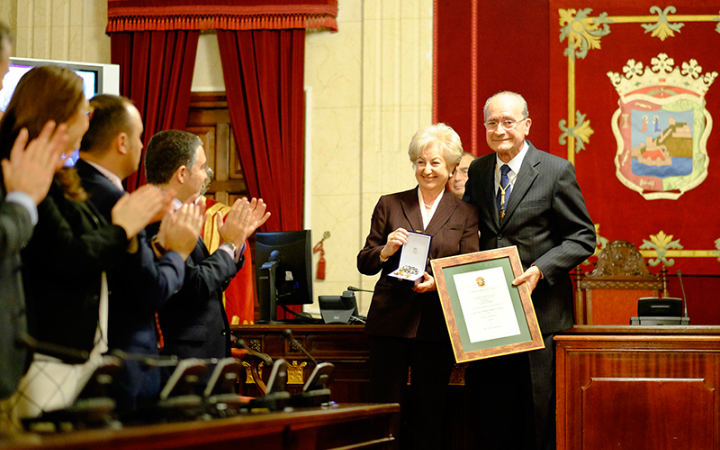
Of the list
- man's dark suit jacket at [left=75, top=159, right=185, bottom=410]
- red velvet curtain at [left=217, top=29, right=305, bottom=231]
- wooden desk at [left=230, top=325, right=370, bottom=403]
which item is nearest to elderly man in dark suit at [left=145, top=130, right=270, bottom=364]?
man's dark suit jacket at [left=75, top=159, right=185, bottom=410]

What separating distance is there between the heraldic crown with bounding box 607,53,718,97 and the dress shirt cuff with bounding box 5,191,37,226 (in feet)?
16.7

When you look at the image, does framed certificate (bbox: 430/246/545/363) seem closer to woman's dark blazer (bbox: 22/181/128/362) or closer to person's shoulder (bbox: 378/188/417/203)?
person's shoulder (bbox: 378/188/417/203)

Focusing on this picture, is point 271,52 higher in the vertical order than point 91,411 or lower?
higher

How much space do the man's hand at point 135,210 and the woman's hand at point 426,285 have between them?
1.29m

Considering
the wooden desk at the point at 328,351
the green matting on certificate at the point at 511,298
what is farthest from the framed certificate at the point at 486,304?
the wooden desk at the point at 328,351

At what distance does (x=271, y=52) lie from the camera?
19.7 feet

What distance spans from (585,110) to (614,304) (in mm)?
1680

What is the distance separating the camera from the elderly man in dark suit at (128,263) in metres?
1.77

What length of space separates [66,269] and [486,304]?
168cm

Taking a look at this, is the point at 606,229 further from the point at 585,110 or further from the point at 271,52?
the point at 271,52

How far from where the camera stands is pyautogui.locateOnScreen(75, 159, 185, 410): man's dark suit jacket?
1.79 metres

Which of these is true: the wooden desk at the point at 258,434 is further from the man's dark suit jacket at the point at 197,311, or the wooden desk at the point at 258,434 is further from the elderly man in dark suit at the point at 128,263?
the man's dark suit jacket at the point at 197,311

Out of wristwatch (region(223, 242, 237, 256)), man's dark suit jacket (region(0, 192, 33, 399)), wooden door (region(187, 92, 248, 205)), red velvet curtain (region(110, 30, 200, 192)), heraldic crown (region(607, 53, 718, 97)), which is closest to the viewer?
man's dark suit jacket (region(0, 192, 33, 399))

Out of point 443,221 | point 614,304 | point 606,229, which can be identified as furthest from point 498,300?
point 606,229
